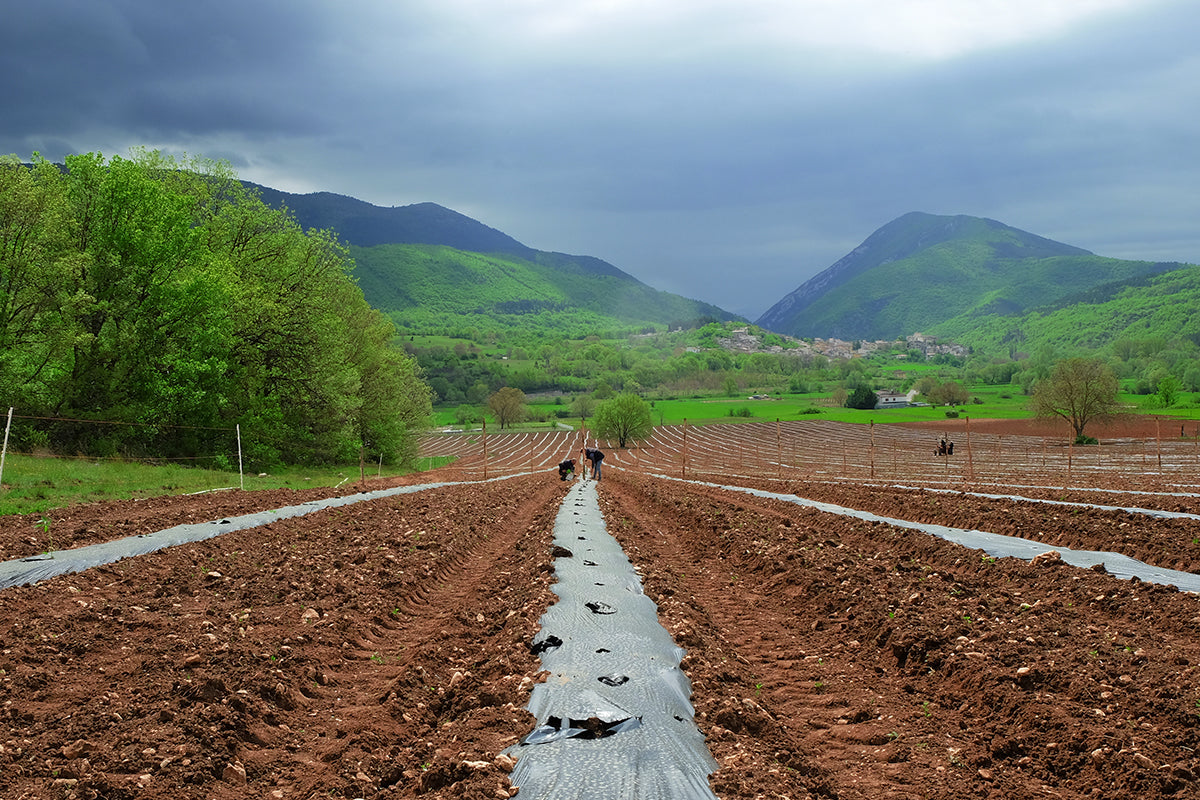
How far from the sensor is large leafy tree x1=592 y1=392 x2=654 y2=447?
10881cm

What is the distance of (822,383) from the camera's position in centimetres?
19225

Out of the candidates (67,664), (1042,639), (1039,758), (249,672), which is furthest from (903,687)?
(67,664)

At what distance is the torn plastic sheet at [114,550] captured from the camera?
9469 mm

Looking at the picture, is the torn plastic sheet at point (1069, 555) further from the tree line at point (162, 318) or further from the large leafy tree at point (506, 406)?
the large leafy tree at point (506, 406)

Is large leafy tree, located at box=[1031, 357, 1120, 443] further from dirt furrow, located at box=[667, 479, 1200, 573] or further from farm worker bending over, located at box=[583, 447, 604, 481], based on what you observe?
dirt furrow, located at box=[667, 479, 1200, 573]

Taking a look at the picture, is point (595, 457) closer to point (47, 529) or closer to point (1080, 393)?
point (47, 529)

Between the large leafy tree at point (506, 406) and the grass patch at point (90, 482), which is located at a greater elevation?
the large leafy tree at point (506, 406)

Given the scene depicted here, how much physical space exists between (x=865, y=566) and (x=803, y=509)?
8731 millimetres

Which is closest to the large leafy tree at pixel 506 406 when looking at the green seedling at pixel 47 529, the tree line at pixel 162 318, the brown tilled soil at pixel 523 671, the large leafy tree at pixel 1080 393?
the large leafy tree at pixel 1080 393

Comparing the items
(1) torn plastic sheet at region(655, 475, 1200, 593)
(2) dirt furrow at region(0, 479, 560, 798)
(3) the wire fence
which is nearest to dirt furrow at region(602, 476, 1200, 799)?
(1) torn plastic sheet at region(655, 475, 1200, 593)

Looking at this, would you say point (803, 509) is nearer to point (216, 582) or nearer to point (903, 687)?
point (903, 687)

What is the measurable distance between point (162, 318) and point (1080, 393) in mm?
72519

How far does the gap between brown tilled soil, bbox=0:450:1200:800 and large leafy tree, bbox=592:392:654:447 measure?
95.3m

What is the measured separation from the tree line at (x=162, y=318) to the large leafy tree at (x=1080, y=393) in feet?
208
